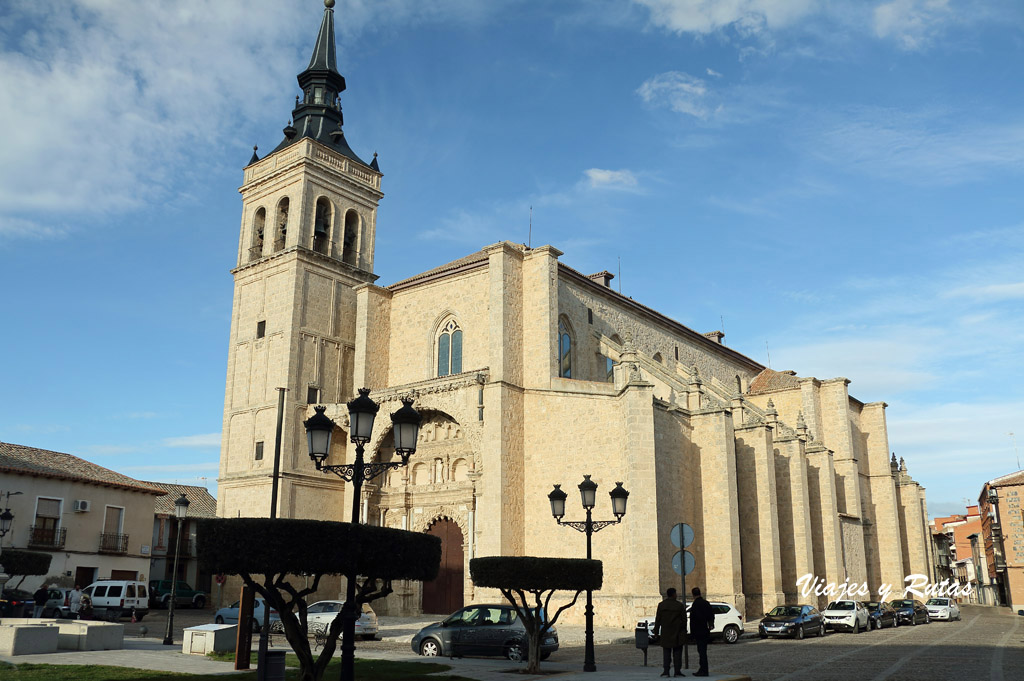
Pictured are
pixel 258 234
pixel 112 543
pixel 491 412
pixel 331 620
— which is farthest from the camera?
pixel 258 234

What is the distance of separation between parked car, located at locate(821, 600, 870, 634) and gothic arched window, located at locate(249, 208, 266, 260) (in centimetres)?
2536

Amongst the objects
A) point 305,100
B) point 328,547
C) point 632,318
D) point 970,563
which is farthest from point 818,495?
point 970,563

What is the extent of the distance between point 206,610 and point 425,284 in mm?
17267

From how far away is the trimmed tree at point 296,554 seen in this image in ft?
29.3

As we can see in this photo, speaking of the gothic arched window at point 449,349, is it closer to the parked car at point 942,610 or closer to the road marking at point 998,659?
the road marking at point 998,659

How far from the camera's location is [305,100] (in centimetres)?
3619

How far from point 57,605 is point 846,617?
81.6 ft

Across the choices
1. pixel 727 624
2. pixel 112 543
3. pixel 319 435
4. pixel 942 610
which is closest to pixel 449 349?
pixel 727 624

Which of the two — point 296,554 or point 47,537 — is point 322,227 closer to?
point 47,537

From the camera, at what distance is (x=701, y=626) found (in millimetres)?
12828

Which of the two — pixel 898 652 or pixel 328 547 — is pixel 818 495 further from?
pixel 328 547

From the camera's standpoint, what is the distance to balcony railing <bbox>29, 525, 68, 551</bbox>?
30297 mm

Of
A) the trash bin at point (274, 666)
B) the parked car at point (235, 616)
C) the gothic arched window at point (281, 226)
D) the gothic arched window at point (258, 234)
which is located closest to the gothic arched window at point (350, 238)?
the gothic arched window at point (281, 226)

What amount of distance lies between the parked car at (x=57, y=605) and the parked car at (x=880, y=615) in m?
26.0
